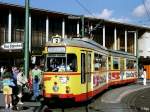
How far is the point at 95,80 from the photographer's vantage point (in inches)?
903

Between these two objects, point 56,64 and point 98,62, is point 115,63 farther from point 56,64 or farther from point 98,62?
point 56,64

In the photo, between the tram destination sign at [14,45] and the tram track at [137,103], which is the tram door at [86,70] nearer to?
the tram track at [137,103]

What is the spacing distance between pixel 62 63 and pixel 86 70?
1.65 meters

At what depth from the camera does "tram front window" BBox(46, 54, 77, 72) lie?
1941 cm

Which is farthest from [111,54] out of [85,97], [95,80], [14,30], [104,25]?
[104,25]

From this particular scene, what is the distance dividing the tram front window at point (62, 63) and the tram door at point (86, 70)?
2.24 ft

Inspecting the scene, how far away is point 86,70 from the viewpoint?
20.7 m

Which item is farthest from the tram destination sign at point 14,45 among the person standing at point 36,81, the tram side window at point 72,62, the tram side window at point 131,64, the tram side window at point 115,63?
the tram side window at point 131,64

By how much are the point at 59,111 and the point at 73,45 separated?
297 cm

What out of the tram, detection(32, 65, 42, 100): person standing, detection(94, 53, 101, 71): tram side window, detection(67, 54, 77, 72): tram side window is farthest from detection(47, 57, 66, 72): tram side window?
detection(94, 53, 101, 71): tram side window

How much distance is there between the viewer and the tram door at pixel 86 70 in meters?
20.2

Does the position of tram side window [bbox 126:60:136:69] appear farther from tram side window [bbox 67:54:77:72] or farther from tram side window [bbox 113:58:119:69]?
tram side window [bbox 67:54:77:72]

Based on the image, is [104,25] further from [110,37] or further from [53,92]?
[53,92]

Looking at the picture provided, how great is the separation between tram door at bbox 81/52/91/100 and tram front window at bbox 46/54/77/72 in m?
0.68
